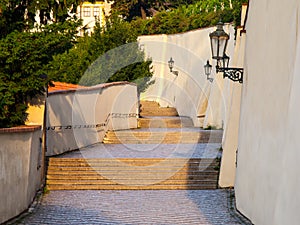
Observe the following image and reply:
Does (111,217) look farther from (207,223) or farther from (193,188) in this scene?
(193,188)

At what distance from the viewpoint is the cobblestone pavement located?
10.7 m

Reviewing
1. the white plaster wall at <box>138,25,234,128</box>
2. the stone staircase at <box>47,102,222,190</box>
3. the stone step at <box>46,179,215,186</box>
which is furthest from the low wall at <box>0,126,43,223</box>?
the white plaster wall at <box>138,25,234,128</box>

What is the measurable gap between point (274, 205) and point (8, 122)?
5.61m

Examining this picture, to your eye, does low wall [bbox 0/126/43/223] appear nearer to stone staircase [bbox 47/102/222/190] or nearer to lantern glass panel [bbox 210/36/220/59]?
stone staircase [bbox 47/102/222/190]

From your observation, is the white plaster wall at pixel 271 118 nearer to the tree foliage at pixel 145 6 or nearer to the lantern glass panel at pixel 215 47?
the lantern glass panel at pixel 215 47

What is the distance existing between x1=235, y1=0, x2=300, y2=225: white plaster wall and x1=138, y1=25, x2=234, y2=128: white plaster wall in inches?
499

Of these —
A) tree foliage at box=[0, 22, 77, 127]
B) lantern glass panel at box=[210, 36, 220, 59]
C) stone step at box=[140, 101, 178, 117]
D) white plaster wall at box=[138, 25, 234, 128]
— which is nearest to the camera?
tree foliage at box=[0, 22, 77, 127]

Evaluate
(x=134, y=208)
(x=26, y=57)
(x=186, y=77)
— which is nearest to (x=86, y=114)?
(x=134, y=208)

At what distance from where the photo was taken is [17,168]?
10734mm

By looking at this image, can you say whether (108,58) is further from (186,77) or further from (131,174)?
(131,174)

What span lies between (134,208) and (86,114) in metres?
7.69

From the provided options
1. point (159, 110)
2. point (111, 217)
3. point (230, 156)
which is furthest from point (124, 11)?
point (111, 217)

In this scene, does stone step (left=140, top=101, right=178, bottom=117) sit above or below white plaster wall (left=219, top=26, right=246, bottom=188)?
below

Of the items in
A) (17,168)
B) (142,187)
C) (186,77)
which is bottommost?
(142,187)
